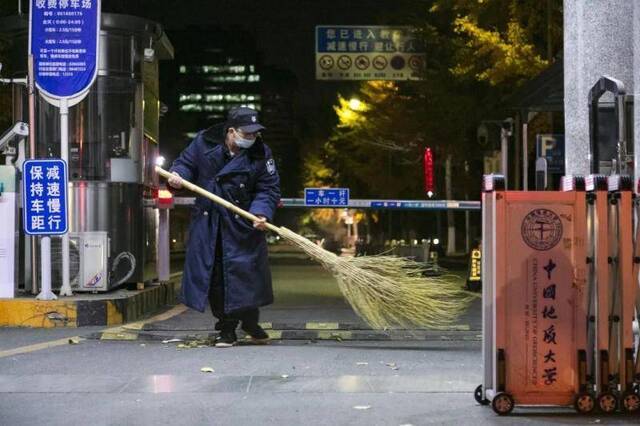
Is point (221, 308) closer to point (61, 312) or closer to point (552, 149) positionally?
point (61, 312)

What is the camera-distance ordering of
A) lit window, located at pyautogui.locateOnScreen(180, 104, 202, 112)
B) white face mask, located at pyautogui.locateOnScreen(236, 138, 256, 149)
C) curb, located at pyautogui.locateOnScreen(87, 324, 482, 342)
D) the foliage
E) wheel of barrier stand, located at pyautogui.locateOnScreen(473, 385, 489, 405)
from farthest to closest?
lit window, located at pyautogui.locateOnScreen(180, 104, 202, 112) → the foliage → curb, located at pyautogui.locateOnScreen(87, 324, 482, 342) → white face mask, located at pyautogui.locateOnScreen(236, 138, 256, 149) → wheel of barrier stand, located at pyautogui.locateOnScreen(473, 385, 489, 405)

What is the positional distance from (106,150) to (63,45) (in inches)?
61.2

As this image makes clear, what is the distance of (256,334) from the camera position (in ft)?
26.0

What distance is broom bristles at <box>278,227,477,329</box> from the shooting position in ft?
24.3

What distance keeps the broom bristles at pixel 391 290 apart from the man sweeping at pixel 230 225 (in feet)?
1.20

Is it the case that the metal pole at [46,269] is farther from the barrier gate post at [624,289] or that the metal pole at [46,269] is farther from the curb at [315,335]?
the barrier gate post at [624,289]

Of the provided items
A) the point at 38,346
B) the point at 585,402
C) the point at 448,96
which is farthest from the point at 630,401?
the point at 448,96

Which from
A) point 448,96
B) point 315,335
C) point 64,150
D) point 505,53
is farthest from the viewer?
point 448,96

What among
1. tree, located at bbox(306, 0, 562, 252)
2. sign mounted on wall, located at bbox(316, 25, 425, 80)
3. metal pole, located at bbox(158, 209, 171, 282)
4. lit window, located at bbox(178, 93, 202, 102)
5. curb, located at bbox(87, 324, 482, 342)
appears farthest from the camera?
lit window, located at bbox(178, 93, 202, 102)

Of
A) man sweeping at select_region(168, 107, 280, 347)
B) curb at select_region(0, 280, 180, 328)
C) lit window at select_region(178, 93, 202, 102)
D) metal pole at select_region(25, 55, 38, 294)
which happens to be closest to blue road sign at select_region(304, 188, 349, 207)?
metal pole at select_region(25, 55, 38, 294)

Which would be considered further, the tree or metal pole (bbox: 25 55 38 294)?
the tree

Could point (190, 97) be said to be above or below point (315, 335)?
above

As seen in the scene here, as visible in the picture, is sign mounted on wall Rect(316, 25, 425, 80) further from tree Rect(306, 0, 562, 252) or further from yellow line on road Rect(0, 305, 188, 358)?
yellow line on road Rect(0, 305, 188, 358)

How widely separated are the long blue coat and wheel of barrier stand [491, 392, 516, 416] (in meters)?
3.02
